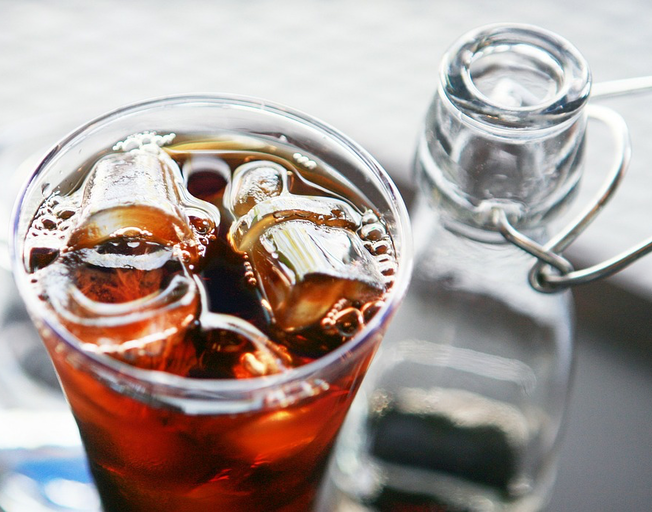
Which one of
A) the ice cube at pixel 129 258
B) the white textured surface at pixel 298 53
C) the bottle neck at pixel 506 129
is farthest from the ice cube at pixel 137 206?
the white textured surface at pixel 298 53

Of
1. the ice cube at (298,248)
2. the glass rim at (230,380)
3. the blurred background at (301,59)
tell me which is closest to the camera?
the glass rim at (230,380)

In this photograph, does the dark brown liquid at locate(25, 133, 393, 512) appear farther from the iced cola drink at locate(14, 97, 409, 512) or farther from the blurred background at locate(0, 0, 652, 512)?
the blurred background at locate(0, 0, 652, 512)

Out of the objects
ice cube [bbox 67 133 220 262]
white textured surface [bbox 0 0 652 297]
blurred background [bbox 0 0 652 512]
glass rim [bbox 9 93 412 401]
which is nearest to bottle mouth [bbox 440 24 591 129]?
glass rim [bbox 9 93 412 401]

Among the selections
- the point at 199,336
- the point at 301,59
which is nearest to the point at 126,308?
the point at 199,336

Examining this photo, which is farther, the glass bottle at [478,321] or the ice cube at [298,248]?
the glass bottle at [478,321]

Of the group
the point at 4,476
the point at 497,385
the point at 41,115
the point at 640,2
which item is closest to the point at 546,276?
the point at 497,385

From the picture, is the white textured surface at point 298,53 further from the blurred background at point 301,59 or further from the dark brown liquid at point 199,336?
the dark brown liquid at point 199,336

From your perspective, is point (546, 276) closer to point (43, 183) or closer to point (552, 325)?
point (552, 325)

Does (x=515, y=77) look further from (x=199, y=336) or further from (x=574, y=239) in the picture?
(x=199, y=336)
